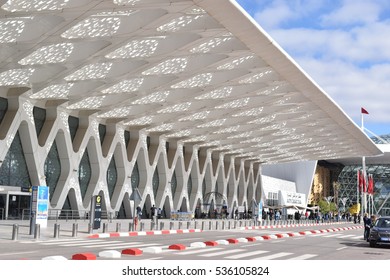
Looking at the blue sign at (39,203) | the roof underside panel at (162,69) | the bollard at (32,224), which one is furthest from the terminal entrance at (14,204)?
the bollard at (32,224)

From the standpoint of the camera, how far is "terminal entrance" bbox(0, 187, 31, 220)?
35500 mm

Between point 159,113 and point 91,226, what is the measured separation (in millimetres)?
18984

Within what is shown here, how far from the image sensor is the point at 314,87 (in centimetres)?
3506

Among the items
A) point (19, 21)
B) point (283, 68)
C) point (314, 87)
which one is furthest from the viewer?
point (314, 87)

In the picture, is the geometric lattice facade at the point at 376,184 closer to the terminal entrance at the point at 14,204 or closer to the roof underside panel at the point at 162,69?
the roof underside panel at the point at 162,69

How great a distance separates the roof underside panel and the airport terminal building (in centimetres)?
8

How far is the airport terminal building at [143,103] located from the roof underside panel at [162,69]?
0.08 m

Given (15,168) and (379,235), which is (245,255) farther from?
(15,168)

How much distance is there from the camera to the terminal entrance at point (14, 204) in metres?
35.5

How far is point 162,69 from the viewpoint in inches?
1206

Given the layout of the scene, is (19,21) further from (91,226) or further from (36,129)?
(36,129)

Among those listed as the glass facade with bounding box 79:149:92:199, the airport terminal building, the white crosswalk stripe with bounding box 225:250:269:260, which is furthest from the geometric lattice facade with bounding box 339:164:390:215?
the white crosswalk stripe with bounding box 225:250:269:260

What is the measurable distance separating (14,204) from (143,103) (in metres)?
10.9
